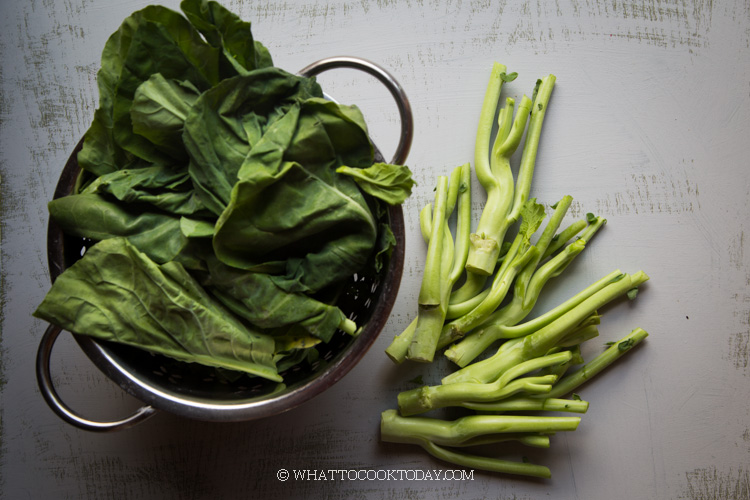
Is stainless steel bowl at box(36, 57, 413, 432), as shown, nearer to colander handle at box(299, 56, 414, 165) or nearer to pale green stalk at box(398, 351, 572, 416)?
colander handle at box(299, 56, 414, 165)

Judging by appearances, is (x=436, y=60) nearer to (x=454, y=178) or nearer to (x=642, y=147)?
(x=454, y=178)

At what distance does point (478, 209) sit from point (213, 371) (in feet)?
2.30

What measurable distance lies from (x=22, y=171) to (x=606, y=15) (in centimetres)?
149

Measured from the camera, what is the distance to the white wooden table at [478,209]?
1.25 meters

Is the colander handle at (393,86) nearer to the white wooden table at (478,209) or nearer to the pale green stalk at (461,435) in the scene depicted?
the white wooden table at (478,209)

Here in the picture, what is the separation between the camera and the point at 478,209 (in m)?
1.32

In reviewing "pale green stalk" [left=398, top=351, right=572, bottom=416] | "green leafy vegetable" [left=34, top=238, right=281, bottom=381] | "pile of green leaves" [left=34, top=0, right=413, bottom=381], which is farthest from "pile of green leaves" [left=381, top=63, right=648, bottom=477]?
"green leafy vegetable" [left=34, top=238, right=281, bottom=381]

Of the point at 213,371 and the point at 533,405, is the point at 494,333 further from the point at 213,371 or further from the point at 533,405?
the point at 213,371

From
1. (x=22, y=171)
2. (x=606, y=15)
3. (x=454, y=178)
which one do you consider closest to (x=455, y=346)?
(x=454, y=178)

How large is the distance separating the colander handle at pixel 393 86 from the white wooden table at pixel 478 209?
28 centimetres

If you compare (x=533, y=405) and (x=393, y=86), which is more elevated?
(x=393, y=86)

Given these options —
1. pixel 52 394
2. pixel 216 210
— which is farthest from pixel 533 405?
pixel 52 394

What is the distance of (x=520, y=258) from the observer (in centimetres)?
121

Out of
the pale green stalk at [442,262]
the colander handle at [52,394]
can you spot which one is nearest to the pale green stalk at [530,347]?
the pale green stalk at [442,262]
